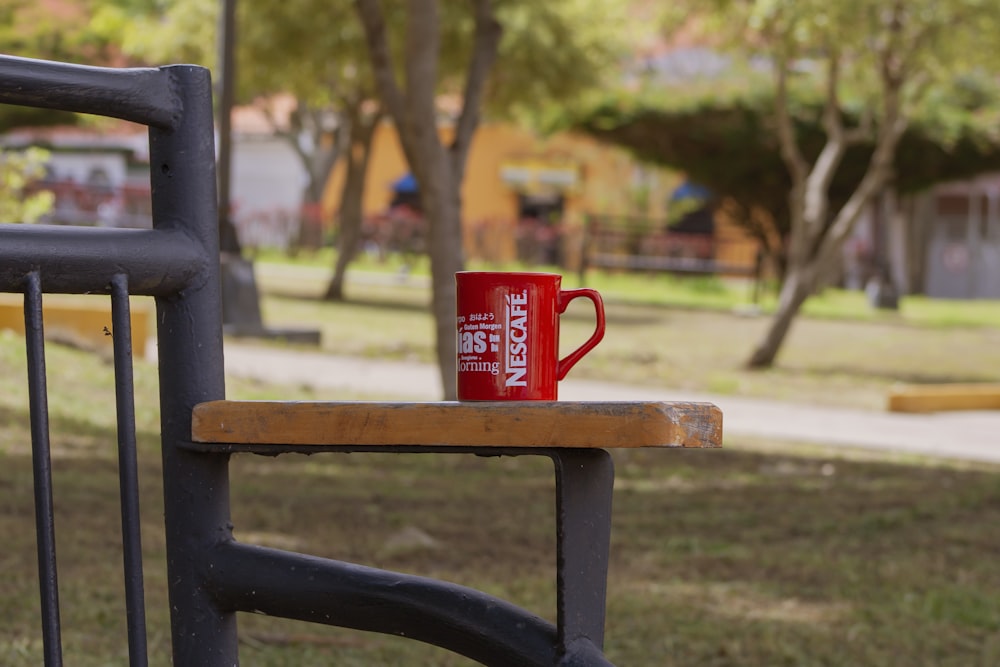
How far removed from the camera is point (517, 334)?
1.62 m

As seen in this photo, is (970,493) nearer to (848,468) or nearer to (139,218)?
(848,468)

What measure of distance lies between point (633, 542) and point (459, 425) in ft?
11.6

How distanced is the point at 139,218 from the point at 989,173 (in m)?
15.9

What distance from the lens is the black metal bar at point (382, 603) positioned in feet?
4.93

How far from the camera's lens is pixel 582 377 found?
11.6 metres

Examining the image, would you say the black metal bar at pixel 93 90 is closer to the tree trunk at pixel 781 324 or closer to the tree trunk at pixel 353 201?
the tree trunk at pixel 781 324

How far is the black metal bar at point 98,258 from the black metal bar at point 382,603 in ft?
1.05

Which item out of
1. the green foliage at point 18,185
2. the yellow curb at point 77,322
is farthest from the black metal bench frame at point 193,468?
the yellow curb at point 77,322

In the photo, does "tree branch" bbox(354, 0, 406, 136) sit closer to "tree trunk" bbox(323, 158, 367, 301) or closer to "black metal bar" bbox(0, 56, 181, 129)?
"black metal bar" bbox(0, 56, 181, 129)

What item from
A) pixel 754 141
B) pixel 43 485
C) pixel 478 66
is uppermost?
pixel 754 141

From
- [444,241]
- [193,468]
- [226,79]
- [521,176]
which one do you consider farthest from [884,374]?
[521,176]

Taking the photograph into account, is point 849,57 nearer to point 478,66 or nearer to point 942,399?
point 942,399

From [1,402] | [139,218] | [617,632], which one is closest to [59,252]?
[617,632]

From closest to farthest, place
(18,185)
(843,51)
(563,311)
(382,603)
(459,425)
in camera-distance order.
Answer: (459,425)
(382,603)
(563,311)
(18,185)
(843,51)
